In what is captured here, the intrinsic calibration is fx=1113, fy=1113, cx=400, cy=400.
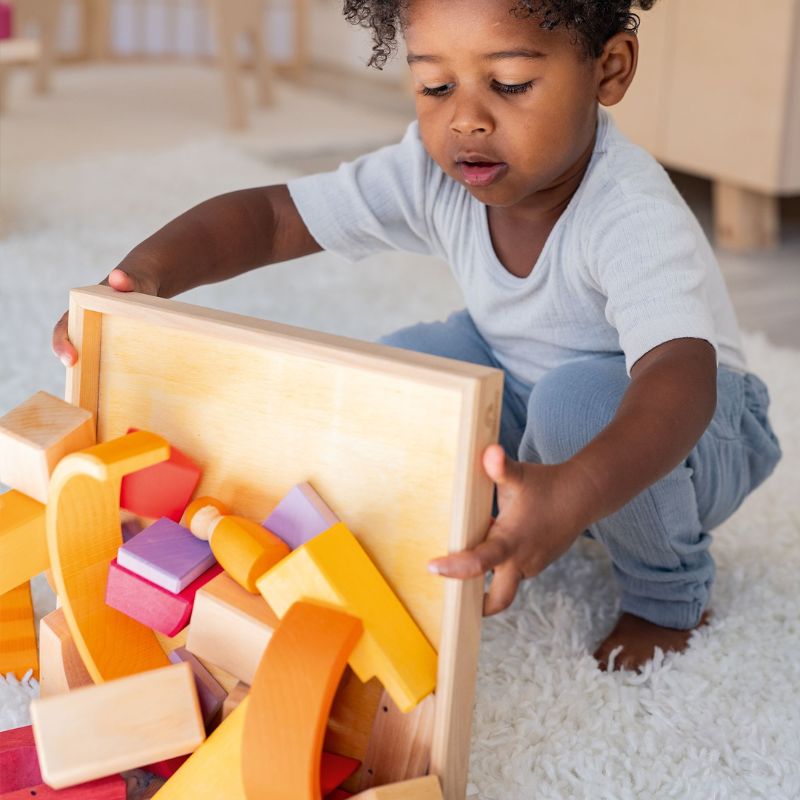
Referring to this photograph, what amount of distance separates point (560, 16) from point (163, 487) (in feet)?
1.26

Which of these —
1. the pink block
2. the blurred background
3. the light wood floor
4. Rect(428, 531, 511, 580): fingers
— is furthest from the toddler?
the pink block

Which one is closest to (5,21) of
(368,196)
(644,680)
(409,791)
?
(368,196)

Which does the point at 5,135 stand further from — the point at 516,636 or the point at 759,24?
the point at 516,636

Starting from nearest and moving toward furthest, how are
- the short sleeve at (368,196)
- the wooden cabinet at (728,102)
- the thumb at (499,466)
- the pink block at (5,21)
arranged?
the thumb at (499,466), the short sleeve at (368,196), the wooden cabinet at (728,102), the pink block at (5,21)

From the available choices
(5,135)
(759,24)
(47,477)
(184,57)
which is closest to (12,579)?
(47,477)

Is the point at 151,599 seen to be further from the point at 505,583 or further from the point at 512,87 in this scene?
the point at 512,87

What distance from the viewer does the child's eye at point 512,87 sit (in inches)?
27.9

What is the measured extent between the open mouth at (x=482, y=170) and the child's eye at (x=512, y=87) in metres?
0.05

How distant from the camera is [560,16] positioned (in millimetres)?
705

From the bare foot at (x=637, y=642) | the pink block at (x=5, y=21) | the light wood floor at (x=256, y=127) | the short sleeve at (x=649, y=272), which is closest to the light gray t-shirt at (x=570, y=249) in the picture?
the short sleeve at (x=649, y=272)

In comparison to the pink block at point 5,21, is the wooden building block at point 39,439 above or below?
below

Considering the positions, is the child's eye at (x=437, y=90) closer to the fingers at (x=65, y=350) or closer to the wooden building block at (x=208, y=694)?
the fingers at (x=65, y=350)

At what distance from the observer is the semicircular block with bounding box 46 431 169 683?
2.04 ft

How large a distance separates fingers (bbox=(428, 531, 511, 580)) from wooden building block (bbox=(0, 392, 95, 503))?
245 mm
